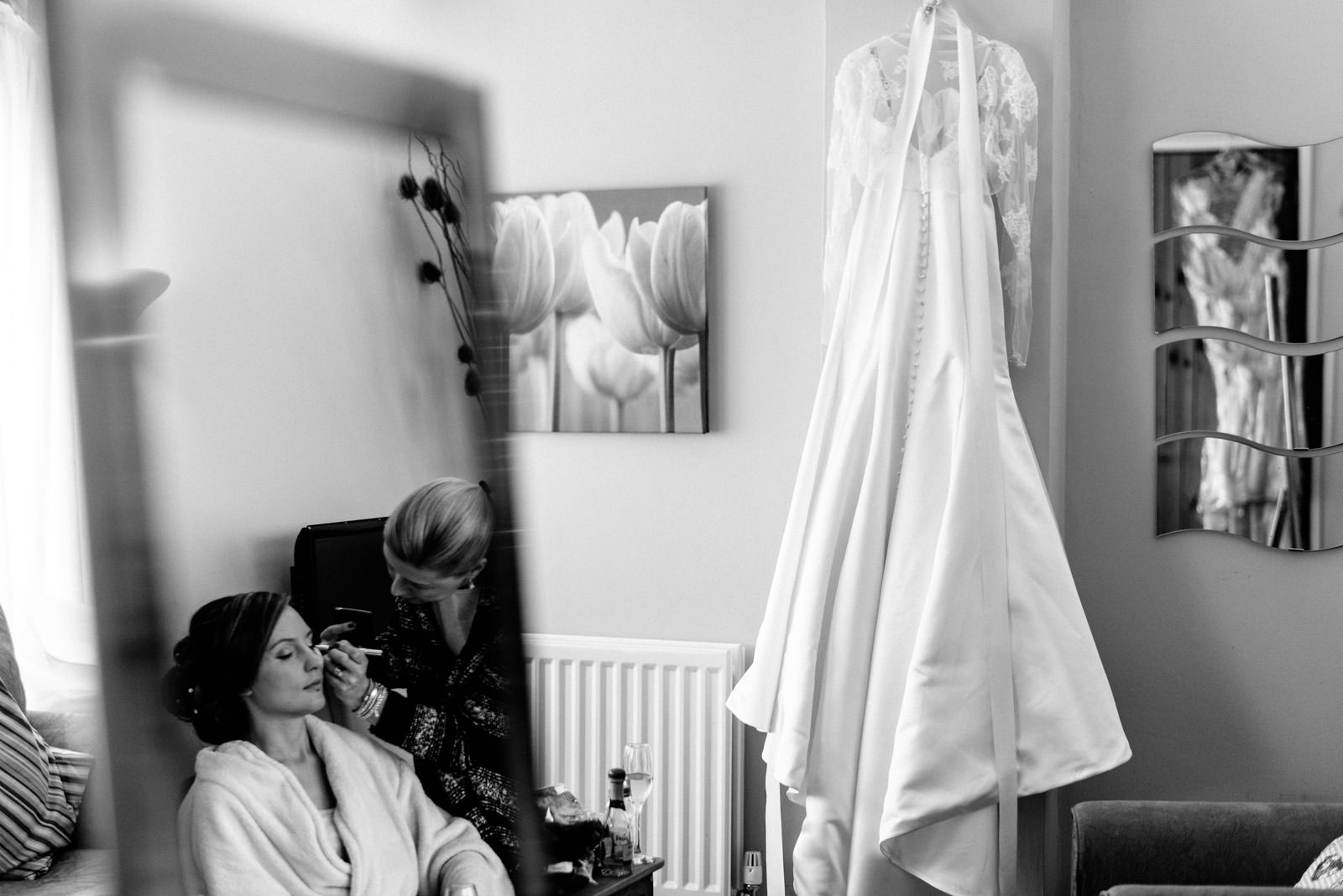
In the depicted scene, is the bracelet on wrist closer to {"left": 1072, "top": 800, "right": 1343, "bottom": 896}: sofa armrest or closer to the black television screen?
the black television screen

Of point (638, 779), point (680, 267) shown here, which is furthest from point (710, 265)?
point (638, 779)

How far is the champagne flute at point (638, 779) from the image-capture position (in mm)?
1775

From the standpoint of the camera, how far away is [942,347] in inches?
74.8

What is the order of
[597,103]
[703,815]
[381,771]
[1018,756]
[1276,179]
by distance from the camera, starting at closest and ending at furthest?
[381,771] < [1018,756] < [1276,179] < [703,815] < [597,103]

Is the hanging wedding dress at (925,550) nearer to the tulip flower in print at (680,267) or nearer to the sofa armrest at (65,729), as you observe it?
the tulip flower in print at (680,267)

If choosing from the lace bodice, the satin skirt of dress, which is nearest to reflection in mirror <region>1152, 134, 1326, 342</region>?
the lace bodice

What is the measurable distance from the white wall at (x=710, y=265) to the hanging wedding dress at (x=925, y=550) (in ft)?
1.41

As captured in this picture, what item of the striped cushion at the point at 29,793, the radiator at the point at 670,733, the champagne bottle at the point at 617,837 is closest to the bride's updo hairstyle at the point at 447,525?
the striped cushion at the point at 29,793

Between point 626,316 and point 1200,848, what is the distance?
4.68 feet

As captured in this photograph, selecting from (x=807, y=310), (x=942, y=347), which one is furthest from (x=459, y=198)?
(x=807, y=310)

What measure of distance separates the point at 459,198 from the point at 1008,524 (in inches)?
64.9

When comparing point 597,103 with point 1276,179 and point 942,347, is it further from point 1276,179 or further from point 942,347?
point 1276,179

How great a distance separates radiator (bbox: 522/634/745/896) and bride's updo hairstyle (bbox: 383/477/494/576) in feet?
6.71

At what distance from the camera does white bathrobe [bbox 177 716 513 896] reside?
32 centimetres
